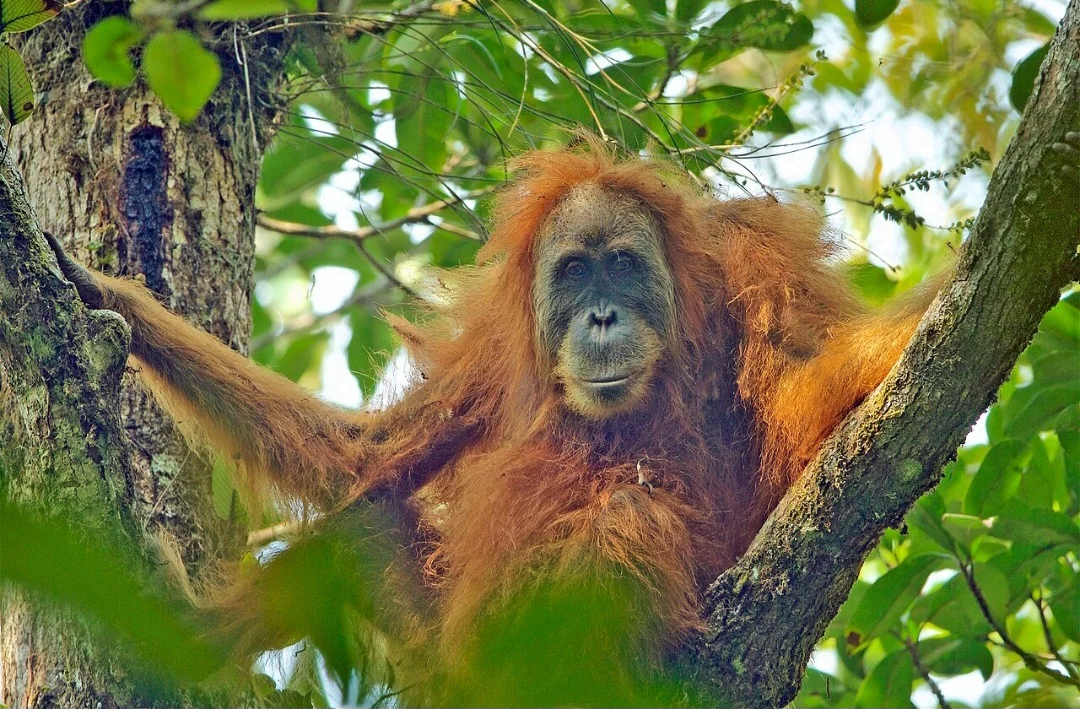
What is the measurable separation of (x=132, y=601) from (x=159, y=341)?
3.11m

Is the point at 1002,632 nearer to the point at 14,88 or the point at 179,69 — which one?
the point at 179,69

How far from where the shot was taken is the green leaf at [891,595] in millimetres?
4234

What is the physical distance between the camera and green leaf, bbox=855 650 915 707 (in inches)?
177

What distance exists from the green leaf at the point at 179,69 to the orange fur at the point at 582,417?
6.08ft

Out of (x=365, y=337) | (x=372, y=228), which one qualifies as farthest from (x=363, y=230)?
(x=365, y=337)

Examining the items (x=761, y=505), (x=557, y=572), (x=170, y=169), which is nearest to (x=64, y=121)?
(x=170, y=169)

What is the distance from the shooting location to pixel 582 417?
3.96 metres

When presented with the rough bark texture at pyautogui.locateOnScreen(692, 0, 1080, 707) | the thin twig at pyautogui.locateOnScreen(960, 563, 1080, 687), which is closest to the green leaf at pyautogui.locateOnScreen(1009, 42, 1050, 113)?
the rough bark texture at pyautogui.locateOnScreen(692, 0, 1080, 707)

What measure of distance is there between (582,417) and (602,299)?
1.51 ft

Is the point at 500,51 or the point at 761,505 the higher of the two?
the point at 500,51

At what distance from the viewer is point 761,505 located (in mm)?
3639

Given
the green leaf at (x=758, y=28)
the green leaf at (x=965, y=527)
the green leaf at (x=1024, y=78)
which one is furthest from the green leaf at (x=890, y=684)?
the green leaf at (x=758, y=28)

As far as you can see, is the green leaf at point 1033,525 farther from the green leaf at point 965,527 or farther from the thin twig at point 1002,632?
the thin twig at point 1002,632

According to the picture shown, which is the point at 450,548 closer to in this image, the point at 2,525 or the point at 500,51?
the point at 500,51
